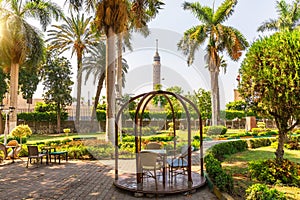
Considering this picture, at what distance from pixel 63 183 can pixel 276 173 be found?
6.38 metres

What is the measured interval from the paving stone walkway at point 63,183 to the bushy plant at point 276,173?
70.2 inches

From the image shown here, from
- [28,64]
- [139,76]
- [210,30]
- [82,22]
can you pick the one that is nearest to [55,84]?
[82,22]

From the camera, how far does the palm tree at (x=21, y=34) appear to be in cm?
1917

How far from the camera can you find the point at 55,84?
33.0 metres

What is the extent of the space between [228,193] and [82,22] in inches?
1006

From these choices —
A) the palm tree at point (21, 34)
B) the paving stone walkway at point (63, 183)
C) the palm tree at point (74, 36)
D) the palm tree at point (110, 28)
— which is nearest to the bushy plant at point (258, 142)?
the palm tree at point (110, 28)

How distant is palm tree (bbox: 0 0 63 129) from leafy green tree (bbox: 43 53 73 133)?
11304mm

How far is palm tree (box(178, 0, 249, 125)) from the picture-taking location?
75.8 feet

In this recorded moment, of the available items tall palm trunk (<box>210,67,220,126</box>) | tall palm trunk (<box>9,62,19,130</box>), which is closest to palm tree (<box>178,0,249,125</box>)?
tall palm trunk (<box>210,67,220,126</box>)

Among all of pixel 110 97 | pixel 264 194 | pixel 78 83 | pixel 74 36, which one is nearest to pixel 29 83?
pixel 78 83

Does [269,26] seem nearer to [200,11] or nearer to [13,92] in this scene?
Answer: [200,11]

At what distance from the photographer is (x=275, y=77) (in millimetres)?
6961

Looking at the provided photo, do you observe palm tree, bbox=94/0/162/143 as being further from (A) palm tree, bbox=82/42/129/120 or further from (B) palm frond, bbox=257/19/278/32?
(B) palm frond, bbox=257/19/278/32

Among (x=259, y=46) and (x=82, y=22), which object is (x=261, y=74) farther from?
(x=82, y=22)
